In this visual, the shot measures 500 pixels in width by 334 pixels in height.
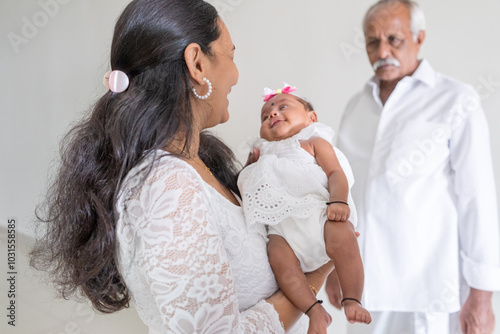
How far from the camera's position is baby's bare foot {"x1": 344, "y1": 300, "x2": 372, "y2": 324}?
115 centimetres

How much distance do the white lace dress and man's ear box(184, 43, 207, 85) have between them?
0.22 meters

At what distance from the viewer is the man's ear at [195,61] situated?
118 cm

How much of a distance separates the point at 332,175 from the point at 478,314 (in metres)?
0.47

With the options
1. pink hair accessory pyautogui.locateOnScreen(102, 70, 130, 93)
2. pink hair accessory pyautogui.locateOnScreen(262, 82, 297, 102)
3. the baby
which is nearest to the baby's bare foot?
the baby

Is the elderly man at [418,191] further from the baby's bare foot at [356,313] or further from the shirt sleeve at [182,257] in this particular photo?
the shirt sleeve at [182,257]

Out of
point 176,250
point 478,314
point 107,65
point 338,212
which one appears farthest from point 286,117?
point 107,65

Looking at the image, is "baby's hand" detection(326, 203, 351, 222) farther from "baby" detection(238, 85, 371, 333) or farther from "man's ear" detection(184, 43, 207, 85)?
"man's ear" detection(184, 43, 207, 85)

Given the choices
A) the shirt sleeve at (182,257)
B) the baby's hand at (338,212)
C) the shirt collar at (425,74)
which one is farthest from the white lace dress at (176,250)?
the shirt collar at (425,74)

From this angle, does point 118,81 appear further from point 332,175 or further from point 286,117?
point 332,175

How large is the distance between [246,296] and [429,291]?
0.44 metres

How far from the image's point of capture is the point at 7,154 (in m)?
2.60

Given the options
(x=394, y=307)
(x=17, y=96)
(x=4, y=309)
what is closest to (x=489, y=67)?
(x=394, y=307)

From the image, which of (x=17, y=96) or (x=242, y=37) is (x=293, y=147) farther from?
(x=17, y=96)

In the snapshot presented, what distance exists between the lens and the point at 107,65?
2.31m
